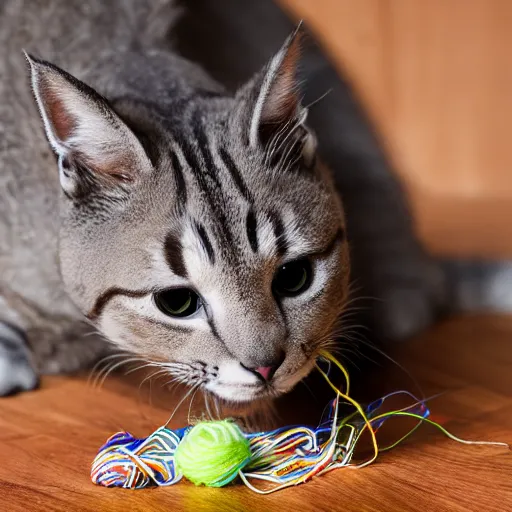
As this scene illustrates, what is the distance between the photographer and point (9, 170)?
1643mm

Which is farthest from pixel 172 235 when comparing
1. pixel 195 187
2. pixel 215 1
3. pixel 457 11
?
pixel 457 11

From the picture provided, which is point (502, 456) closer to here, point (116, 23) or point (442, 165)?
point (116, 23)

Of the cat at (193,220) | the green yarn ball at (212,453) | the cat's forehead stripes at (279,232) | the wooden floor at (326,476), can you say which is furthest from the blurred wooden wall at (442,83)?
the green yarn ball at (212,453)

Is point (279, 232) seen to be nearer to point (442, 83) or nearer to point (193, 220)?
point (193, 220)

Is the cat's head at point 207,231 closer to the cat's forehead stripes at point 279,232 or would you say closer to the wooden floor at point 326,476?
the cat's forehead stripes at point 279,232

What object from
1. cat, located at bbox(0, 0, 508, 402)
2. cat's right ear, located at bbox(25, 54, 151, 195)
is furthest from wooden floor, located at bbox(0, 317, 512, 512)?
cat's right ear, located at bbox(25, 54, 151, 195)

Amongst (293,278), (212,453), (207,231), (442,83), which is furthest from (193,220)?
(442,83)

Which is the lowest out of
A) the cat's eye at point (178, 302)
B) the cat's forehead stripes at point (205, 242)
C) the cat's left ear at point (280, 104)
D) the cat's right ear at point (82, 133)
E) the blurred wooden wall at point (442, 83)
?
the cat's eye at point (178, 302)

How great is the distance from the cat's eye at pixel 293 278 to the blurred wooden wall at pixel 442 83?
5.91 ft

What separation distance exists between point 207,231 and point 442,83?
7.47ft

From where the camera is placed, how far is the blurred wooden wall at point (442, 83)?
124 inches

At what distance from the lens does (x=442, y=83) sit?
3277 mm

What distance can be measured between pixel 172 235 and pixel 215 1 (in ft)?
3.31

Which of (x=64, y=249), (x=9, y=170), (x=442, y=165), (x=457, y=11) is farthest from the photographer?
(x=442, y=165)
